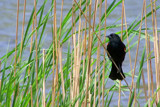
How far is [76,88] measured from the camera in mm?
2098

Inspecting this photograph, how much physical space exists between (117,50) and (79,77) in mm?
326

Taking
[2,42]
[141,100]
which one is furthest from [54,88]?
[2,42]

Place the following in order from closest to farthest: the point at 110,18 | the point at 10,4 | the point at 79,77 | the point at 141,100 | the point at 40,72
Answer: the point at 79,77
the point at 40,72
the point at 141,100
the point at 110,18
the point at 10,4

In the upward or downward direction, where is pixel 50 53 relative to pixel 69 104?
upward

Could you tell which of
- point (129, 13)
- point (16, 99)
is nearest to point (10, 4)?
point (129, 13)

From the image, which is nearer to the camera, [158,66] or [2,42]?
[158,66]

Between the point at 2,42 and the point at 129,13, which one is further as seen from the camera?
the point at 129,13

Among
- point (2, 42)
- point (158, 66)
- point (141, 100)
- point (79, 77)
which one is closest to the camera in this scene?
point (158, 66)

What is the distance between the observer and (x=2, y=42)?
507 centimetres

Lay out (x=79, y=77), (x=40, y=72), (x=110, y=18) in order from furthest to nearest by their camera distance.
A: (x=110, y=18) < (x=40, y=72) < (x=79, y=77)

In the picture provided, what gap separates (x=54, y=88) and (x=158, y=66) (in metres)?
0.53

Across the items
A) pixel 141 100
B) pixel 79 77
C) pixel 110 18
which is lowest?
pixel 141 100

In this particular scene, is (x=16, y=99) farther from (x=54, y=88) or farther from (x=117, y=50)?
(x=117, y=50)

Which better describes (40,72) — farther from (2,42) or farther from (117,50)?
(2,42)
